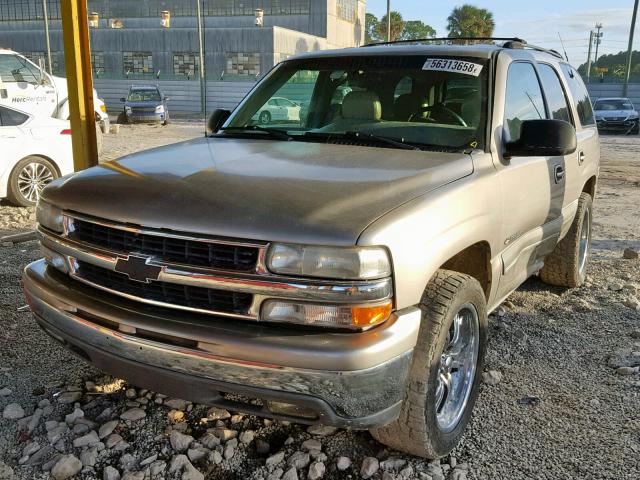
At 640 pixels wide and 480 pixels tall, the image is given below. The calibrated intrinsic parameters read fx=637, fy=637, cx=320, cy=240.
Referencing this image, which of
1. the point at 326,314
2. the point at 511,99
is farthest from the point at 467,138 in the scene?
the point at 326,314

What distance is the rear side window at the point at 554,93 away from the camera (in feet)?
14.4

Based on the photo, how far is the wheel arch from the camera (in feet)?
10.4

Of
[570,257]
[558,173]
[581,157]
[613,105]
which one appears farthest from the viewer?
[613,105]

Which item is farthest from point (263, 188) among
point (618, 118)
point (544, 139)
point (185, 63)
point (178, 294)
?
point (185, 63)

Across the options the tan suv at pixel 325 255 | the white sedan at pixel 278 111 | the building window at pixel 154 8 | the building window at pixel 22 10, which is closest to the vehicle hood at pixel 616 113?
the tan suv at pixel 325 255

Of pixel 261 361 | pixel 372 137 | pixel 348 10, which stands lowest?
pixel 261 361

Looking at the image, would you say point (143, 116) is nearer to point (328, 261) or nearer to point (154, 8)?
point (328, 261)

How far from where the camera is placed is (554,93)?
4.54 meters

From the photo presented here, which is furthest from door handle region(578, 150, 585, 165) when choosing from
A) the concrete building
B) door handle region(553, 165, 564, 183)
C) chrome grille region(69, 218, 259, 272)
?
the concrete building

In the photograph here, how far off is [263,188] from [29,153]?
7117 mm

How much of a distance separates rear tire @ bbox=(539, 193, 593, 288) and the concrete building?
36.5 meters

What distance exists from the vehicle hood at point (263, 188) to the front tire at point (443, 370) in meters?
0.47

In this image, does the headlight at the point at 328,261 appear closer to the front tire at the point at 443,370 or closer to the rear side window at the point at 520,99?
the front tire at the point at 443,370

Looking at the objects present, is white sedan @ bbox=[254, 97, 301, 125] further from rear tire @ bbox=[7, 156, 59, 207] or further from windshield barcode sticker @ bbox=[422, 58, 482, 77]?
rear tire @ bbox=[7, 156, 59, 207]
